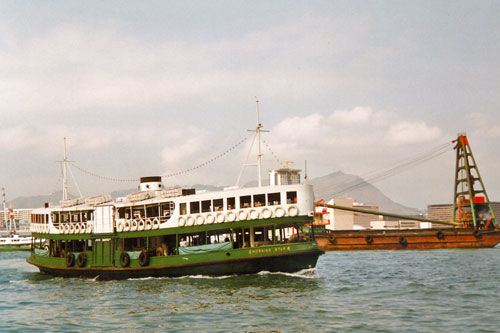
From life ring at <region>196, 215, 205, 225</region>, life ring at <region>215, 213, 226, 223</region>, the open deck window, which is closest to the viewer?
life ring at <region>215, 213, 226, 223</region>

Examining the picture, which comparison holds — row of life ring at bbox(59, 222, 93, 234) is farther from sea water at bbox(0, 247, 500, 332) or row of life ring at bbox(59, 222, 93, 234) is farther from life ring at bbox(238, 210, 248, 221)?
life ring at bbox(238, 210, 248, 221)

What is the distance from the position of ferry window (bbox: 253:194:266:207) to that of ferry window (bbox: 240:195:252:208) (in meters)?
0.42

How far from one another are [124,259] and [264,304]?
46.6 feet

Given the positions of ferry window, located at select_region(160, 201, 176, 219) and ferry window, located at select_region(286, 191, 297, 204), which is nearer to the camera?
ferry window, located at select_region(286, 191, 297, 204)

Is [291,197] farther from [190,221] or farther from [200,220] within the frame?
[190,221]

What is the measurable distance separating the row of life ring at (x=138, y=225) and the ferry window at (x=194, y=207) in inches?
96.9

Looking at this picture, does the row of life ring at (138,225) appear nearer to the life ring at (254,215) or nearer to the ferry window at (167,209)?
the ferry window at (167,209)

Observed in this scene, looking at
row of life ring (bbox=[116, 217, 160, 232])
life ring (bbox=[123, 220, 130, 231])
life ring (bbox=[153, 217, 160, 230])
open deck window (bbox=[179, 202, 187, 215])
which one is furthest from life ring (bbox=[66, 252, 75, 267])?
open deck window (bbox=[179, 202, 187, 215])

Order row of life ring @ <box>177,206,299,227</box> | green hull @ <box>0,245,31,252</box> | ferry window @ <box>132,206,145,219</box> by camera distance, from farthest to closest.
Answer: green hull @ <box>0,245,31,252</box>
ferry window @ <box>132,206,145,219</box>
row of life ring @ <box>177,206,299,227</box>

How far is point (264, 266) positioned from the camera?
1187 inches

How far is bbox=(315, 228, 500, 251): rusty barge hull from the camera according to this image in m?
67.8

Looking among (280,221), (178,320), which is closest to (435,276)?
(280,221)

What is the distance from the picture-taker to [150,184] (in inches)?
1540

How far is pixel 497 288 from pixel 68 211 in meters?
28.4
